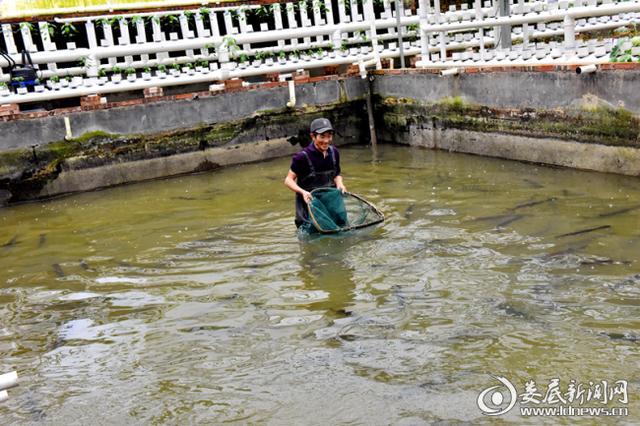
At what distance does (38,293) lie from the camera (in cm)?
674

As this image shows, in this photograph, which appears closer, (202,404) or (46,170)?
(202,404)

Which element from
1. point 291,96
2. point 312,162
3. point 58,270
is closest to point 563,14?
point 312,162

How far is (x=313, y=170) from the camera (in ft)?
24.1

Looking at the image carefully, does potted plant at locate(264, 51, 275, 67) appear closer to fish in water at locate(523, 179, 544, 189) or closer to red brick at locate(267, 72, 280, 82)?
red brick at locate(267, 72, 280, 82)

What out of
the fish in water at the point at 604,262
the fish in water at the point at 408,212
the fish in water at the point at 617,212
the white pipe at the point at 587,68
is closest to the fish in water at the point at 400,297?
the fish in water at the point at 604,262

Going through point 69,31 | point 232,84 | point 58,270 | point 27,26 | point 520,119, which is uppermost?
point 27,26

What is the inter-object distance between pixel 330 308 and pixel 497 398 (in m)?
1.99

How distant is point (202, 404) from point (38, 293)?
3333 mm

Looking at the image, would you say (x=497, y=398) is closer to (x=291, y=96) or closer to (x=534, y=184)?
(x=534, y=184)

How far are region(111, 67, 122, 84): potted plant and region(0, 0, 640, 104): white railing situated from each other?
40mm

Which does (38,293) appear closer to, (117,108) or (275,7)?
(117,108)

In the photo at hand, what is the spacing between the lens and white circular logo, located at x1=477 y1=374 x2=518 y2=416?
3.84 m

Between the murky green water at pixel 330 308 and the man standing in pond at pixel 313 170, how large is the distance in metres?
0.58

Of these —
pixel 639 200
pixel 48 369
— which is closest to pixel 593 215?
pixel 639 200
